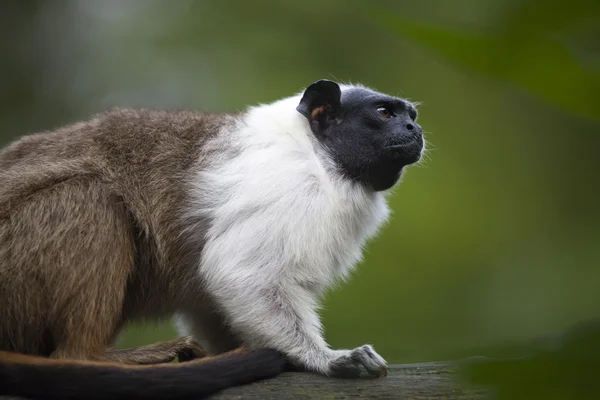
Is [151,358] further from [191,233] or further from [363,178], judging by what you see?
[363,178]

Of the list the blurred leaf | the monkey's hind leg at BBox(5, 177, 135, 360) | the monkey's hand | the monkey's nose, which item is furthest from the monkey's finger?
the blurred leaf

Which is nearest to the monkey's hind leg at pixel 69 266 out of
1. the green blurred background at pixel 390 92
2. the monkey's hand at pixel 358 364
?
the monkey's hand at pixel 358 364

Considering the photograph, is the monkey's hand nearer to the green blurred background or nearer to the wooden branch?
the wooden branch

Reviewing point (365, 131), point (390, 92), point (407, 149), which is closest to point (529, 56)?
point (407, 149)

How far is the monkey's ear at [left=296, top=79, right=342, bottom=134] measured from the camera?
4.82 meters

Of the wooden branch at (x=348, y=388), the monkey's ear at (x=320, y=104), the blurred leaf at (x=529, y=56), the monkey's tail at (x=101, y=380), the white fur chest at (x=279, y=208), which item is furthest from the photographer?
the monkey's ear at (x=320, y=104)

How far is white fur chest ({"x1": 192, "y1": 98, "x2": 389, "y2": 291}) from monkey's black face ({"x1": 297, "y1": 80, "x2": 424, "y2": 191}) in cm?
10

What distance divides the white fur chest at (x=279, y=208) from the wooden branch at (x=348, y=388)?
2.13ft

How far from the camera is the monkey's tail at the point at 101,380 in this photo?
334cm

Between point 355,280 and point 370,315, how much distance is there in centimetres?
79

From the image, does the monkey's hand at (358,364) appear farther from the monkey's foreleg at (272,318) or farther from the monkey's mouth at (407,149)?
the monkey's mouth at (407,149)

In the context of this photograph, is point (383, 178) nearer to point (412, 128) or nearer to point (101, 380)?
point (412, 128)

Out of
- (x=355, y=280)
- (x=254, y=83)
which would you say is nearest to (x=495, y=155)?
(x=355, y=280)

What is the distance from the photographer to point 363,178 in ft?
15.7
